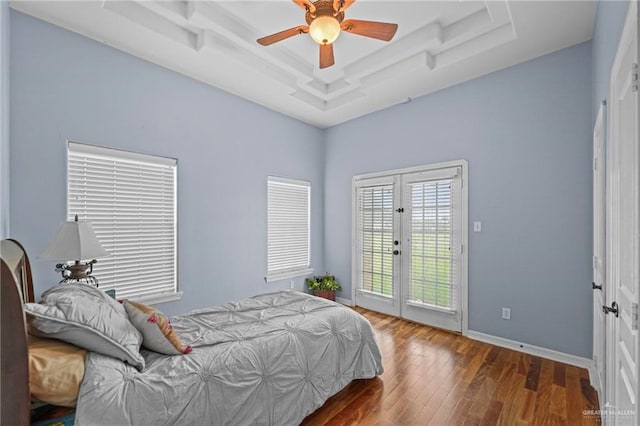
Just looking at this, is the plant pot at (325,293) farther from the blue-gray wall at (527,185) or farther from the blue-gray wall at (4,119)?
the blue-gray wall at (4,119)

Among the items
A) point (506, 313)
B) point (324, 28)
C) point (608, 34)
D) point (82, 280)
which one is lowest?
point (506, 313)

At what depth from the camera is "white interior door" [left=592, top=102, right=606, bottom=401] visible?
6.92 feet

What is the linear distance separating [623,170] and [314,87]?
11.2 feet

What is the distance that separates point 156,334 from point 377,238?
10.9ft

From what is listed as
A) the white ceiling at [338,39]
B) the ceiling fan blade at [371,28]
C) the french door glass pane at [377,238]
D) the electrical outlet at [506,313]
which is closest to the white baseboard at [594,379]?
the electrical outlet at [506,313]

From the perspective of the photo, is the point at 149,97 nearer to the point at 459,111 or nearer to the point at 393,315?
the point at 459,111

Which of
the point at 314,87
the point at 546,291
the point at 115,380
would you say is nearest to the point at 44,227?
the point at 115,380

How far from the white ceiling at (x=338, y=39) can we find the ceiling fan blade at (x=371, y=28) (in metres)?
0.63

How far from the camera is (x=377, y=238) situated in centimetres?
447

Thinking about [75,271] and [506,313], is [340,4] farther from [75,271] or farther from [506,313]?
[506,313]

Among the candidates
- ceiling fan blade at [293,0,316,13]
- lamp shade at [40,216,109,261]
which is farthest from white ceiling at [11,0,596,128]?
lamp shade at [40,216,109,261]

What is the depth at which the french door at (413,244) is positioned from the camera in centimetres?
362

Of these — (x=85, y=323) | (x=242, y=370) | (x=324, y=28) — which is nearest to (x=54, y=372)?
(x=85, y=323)

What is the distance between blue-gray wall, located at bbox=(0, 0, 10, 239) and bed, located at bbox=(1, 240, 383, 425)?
18.7 inches
